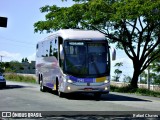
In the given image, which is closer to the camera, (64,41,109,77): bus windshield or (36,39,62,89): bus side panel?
(64,41,109,77): bus windshield

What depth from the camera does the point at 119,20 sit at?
30828mm

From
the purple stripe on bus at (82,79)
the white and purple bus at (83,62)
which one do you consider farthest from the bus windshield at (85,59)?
the purple stripe on bus at (82,79)

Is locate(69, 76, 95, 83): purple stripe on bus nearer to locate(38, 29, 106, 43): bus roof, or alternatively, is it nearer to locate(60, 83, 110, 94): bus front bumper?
locate(60, 83, 110, 94): bus front bumper

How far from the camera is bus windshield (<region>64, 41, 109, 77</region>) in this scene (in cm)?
2077

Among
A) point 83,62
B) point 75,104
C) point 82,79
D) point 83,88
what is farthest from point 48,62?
point 75,104

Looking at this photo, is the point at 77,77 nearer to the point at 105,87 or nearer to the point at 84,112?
the point at 105,87

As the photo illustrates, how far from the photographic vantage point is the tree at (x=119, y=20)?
29.9 meters

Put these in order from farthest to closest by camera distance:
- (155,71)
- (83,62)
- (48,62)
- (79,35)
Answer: (155,71) < (48,62) < (79,35) < (83,62)

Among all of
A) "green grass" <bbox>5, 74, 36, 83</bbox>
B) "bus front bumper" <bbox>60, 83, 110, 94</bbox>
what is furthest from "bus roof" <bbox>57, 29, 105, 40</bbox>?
"green grass" <bbox>5, 74, 36, 83</bbox>

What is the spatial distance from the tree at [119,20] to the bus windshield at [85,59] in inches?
358

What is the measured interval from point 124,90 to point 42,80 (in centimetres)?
803

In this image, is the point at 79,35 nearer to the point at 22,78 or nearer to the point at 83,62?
the point at 83,62

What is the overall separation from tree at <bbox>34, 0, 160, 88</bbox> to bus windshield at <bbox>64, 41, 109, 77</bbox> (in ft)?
29.8

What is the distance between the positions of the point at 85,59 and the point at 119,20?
10.7 metres
